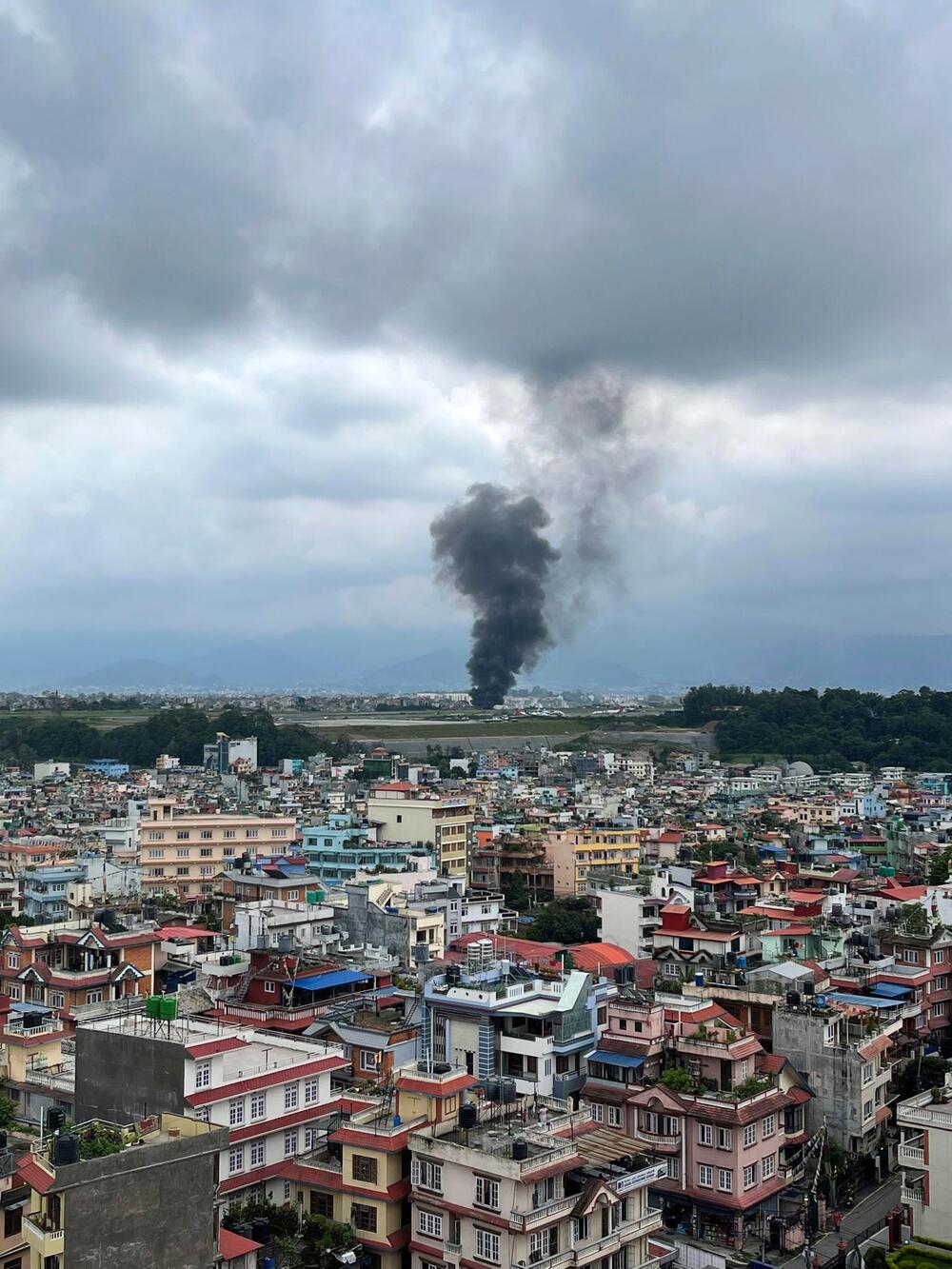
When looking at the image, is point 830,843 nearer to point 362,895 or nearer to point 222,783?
point 362,895

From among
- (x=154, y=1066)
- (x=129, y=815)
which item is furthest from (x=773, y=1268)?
(x=129, y=815)

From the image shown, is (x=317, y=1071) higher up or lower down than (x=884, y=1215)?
higher up

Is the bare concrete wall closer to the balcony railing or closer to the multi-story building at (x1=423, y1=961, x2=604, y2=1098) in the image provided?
the multi-story building at (x1=423, y1=961, x2=604, y2=1098)

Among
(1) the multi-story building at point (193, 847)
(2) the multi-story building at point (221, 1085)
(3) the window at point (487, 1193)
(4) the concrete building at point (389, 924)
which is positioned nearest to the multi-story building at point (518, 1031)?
(2) the multi-story building at point (221, 1085)

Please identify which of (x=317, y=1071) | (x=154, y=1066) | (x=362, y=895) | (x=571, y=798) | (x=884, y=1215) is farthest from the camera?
(x=571, y=798)

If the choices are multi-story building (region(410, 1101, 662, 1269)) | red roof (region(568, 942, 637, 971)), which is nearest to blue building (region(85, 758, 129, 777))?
red roof (region(568, 942, 637, 971))

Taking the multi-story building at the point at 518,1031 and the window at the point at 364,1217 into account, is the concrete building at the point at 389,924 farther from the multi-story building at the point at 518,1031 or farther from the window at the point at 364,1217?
the window at the point at 364,1217
